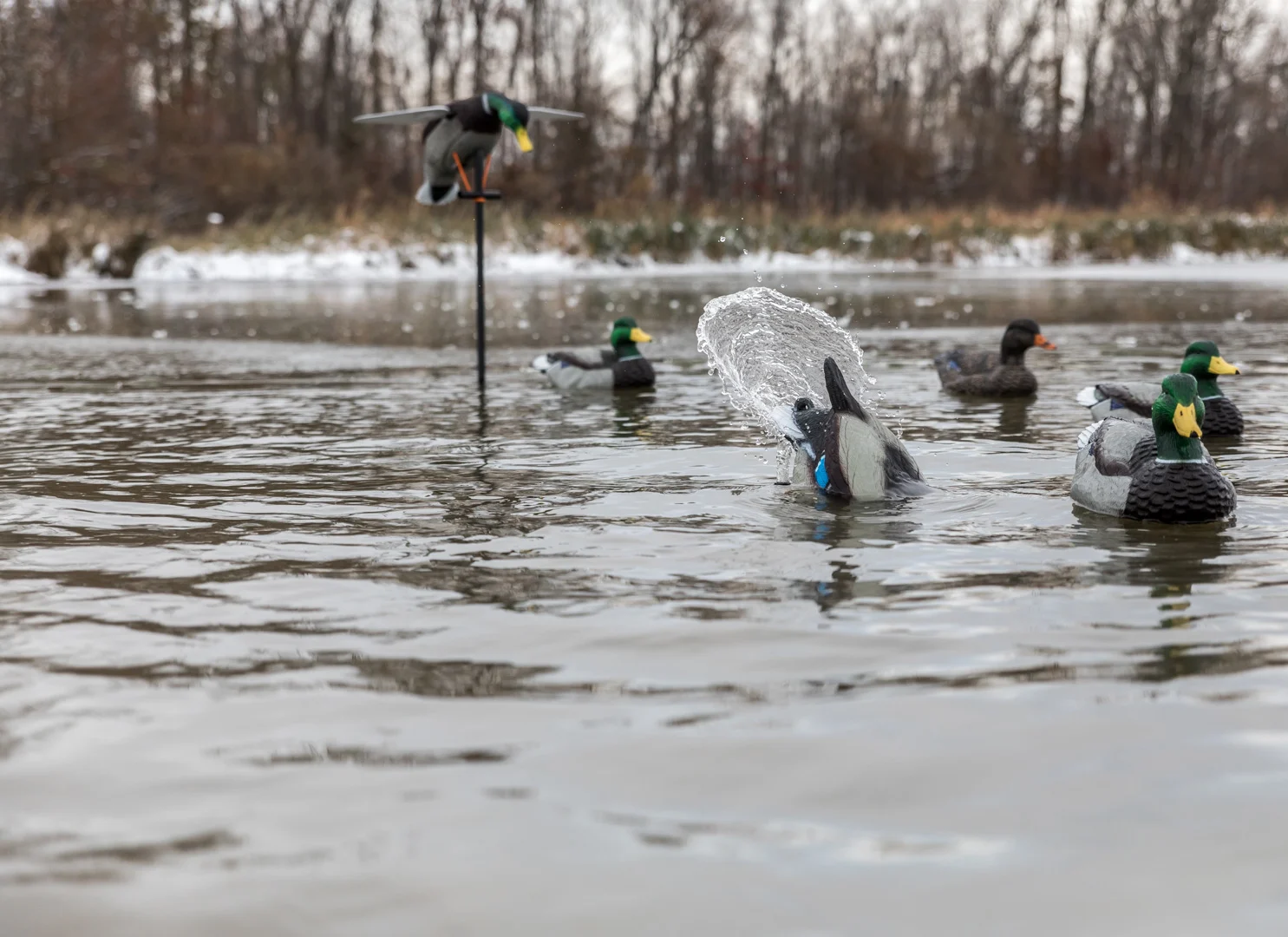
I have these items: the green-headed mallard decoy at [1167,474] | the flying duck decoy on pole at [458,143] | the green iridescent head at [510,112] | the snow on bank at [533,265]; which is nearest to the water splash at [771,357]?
the green iridescent head at [510,112]

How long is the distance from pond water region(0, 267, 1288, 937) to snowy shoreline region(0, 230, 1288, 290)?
2264 cm

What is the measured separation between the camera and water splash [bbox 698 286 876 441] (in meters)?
9.09

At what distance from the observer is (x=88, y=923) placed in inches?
105

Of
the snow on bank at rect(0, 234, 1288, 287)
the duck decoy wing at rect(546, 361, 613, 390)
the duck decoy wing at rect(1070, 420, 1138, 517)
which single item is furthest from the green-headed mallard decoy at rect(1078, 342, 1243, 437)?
the snow on bank at rect(0, 234, 1288, 287)

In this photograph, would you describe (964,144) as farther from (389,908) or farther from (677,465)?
(389,908)


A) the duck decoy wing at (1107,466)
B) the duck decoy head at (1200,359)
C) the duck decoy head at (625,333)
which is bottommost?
the duck decoy wing at (1107,466)

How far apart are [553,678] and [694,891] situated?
4.40 ft

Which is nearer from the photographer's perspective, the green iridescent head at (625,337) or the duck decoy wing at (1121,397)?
the duck decoy wing at (1121,397)

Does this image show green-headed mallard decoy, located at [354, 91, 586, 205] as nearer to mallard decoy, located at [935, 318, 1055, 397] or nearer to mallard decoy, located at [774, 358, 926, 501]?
mallard decoy, located at [774, 358, 926, 501]

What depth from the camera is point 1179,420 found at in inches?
237

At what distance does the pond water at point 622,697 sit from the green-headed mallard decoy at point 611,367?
304cm

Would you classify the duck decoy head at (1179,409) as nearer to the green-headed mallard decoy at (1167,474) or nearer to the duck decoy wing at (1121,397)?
the green-headed mallard decoy at (1167,474)

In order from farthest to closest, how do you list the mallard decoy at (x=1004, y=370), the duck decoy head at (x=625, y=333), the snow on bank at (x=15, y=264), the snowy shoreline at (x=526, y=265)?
the snowy shoreline at (x=526, y=265), the snow on bank at (x=15, y=264), the duck decoy head at (x=625, y=333), the mallard decoy at (x=1004, y=370)

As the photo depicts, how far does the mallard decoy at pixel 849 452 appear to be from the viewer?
257 inches
